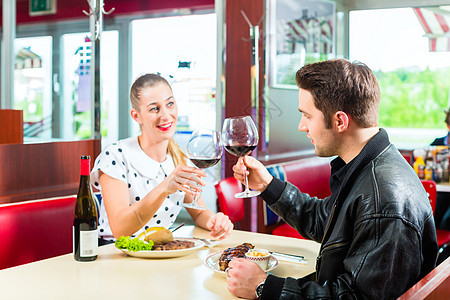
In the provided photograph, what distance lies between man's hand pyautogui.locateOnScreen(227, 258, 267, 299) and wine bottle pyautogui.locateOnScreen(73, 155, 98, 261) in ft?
1.66

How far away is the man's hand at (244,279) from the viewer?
139cm

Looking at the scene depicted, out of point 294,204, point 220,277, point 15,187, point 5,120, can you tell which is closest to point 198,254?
point 220,277

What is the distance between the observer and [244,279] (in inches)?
55.1

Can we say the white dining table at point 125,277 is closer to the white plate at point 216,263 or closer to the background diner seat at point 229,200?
the white plate at point 216,263

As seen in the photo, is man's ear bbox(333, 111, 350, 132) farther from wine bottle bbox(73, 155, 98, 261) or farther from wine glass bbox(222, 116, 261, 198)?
wine bottle bbox(73, 155, 98, 261)

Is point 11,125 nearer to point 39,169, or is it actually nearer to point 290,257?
point 39,169

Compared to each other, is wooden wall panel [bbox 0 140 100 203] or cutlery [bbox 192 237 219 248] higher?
wooden wall panel [bbox 0 140 100 203]

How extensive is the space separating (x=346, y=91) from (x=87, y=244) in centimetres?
94

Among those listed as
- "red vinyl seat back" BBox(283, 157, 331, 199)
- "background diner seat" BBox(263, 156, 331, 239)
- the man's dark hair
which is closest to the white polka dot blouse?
the man's dark hair

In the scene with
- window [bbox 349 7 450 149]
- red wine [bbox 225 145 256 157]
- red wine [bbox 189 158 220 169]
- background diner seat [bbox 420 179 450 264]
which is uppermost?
window [bbox 349 7 450 149]

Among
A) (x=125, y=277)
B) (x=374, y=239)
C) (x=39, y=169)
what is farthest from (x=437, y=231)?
(x=125, y=277)

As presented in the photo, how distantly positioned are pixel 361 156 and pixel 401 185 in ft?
0.51

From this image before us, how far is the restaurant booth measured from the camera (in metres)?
1.68

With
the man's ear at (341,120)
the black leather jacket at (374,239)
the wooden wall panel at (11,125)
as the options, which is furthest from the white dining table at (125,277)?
the wooden wall panel at (11,125)
